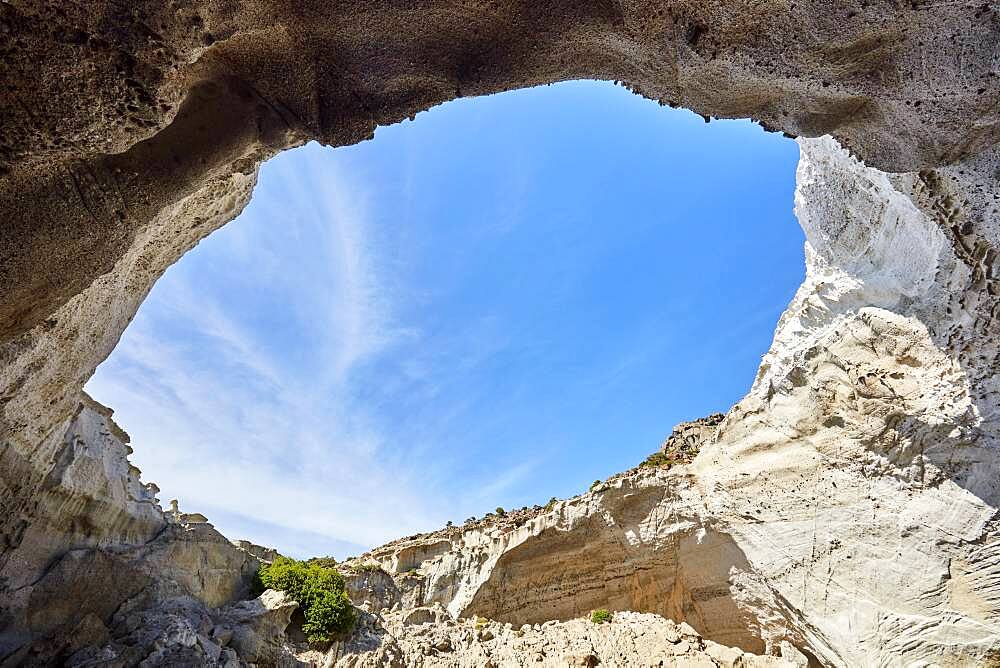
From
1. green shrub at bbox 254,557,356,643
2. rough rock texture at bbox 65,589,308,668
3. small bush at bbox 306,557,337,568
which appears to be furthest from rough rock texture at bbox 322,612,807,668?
small bush at bbox 306,557,337,568

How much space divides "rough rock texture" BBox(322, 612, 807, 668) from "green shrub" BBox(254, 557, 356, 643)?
2.27ft

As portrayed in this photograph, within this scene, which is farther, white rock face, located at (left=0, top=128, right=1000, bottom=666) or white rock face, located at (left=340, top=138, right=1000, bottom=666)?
white rock face, located at (left=340, top=138, right=1000, bottom=666)

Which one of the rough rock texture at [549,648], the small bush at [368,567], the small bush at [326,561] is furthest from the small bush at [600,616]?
the small bush at [326,561]

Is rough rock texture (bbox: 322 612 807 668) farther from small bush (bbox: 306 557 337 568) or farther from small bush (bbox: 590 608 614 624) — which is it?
small bush (bbox: 306 557 337 568)

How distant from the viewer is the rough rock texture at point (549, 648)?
51.4ft

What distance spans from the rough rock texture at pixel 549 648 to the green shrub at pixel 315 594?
27.2 inches

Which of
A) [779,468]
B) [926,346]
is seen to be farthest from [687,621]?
[926,346]

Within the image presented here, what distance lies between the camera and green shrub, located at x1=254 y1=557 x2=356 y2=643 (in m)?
17.1

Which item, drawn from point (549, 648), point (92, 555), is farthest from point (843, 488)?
point (92, 555)

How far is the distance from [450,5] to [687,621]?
20.4 meters

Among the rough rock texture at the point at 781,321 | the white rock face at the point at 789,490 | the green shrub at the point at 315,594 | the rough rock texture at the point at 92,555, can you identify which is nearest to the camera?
the rough rock texture at the point at 781,321

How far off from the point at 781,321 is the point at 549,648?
1525 cm

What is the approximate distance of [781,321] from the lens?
2017 centimetres

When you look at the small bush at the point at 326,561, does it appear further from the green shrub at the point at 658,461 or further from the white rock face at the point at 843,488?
the green shrub at the point at 658,461
